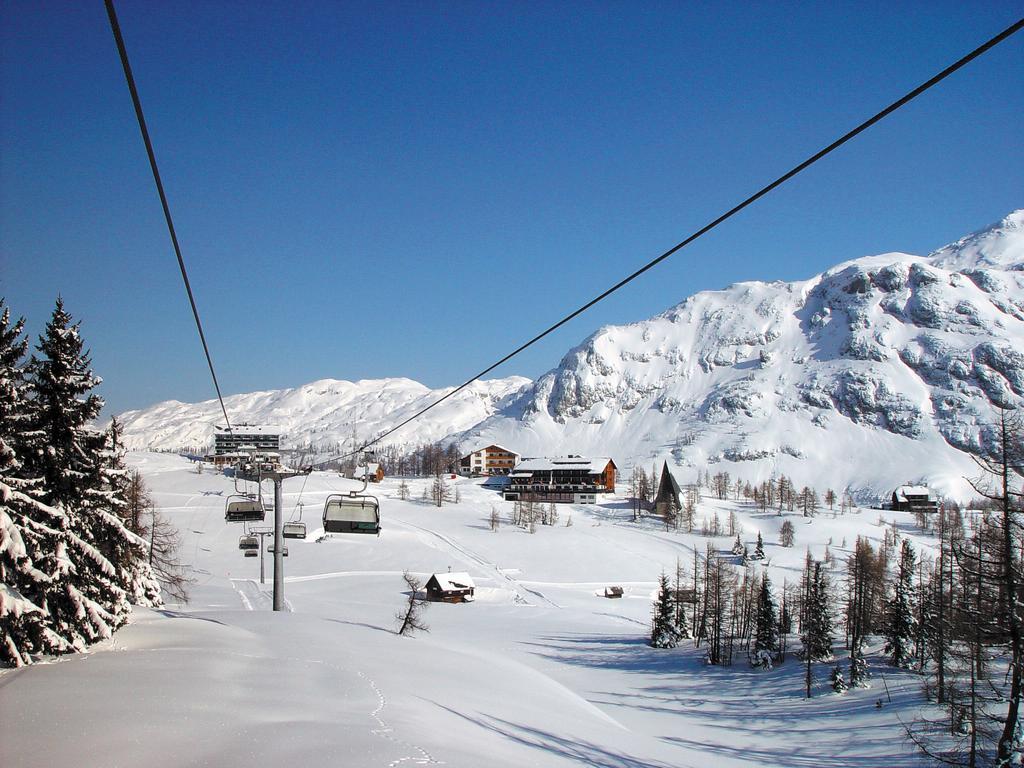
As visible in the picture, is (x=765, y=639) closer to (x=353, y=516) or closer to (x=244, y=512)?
(x=353, y=516)

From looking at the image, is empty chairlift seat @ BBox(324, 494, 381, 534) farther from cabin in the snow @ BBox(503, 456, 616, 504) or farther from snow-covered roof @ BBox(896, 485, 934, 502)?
snow-covered roof @ BBox(896, 485, 934, 502)

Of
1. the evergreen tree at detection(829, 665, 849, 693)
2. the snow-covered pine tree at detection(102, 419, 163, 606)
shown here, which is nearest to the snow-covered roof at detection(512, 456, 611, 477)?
the evergreen tree at detection(829, 665, 849, 693)

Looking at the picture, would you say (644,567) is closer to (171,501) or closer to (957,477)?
(171,501)

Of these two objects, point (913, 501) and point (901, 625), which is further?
point (913, 501)

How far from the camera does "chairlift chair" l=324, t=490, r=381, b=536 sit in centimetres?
2679

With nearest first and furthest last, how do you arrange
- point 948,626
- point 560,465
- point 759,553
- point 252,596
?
1. point 948,626
2. point 252,596
3. point 759,553
4. point 560,465

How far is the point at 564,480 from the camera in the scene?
143250mm

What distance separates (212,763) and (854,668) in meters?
37.1

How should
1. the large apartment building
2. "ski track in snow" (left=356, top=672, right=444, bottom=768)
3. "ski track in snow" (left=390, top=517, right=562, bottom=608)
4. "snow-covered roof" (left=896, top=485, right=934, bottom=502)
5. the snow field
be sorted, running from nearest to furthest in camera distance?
"ski track in snow" (left=356, top=672, right=444, bottom=768) → the snow field → the large apartment building → "ski track in snow" (left=390, top=517, right=562, bottom=608) → "snow-covered roof" (left=896, top=485, right=934, bottom=502)

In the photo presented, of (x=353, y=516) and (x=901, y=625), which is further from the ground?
(x=353, y=516)

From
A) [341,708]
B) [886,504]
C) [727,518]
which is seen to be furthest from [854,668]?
[886,504]

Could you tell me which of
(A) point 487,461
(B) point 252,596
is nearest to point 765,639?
(B) point 252,596

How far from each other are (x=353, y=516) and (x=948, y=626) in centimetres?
2090

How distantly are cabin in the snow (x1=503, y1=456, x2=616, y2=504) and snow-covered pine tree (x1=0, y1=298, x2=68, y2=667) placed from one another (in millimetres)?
123302
